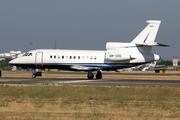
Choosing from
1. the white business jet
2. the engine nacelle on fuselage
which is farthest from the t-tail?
the engine nacelle on fuselage

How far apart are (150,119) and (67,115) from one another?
394cm

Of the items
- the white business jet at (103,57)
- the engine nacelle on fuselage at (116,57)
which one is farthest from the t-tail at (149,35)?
the engine nacelle on fuselage at (116,57)

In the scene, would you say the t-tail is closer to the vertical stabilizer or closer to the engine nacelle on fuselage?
the vertical stabilizer

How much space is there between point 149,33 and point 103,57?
7.44 metres

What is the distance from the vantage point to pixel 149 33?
4369cm

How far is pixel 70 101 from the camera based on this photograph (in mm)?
19672

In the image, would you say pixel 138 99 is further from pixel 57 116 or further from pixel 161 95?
pixel 57 116

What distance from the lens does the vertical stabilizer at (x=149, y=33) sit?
43.7 metres

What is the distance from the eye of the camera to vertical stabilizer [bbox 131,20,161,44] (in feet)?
143

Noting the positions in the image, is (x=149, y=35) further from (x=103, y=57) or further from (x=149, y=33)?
(x=103, y=57)

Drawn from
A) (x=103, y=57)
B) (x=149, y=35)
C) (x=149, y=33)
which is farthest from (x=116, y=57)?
(x=149, y=33)

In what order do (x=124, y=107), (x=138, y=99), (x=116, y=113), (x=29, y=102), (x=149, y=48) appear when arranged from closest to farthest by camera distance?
(x=116, y=113) → (x=124, y=107) → (x=29, y=102) → (x=138, y=99) → (x=149, y=48)

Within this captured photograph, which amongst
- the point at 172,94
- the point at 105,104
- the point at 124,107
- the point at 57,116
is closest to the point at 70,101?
the point at 105,104

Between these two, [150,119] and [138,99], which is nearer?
[150,119]
